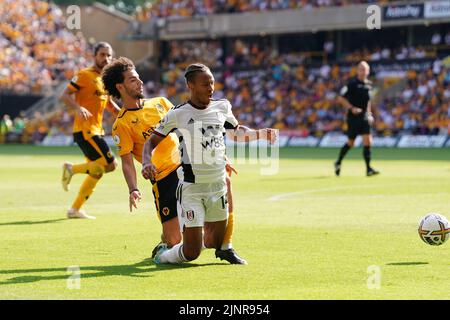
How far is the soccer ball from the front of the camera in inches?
398

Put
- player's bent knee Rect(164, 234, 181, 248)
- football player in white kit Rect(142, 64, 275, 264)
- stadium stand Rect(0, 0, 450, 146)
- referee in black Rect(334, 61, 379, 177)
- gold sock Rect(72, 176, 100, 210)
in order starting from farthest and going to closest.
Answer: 1. stadium stand Rect(0, 0, 450, 146)
2. referee in black Rect(334, 61, 379, 177)
3. gold sock Rect(72, 176, 100, 210)
4. player's bent knee Rect(164, 234, 181, 248)
5. football player in white kit Rect(142, 64, 275, 264)

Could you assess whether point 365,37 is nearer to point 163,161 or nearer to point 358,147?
point 358,147

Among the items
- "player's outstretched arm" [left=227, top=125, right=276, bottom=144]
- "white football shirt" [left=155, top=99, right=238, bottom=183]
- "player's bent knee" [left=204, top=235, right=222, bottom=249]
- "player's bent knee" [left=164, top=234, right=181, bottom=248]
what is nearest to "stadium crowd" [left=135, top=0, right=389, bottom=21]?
"player's outstretched arm" [left=227, top=125, right=276, bottom=144]

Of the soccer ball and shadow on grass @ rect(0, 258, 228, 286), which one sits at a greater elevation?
the soccer ball

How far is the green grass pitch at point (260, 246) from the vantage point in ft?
26.4

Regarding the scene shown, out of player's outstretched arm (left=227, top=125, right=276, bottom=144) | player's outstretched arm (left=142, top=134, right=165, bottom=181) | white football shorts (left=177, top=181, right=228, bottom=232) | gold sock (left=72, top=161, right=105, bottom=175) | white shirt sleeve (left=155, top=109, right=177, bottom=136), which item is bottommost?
gold sock (left=72, top=161, right=105, bottom=175)

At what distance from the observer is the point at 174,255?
9.46 meters

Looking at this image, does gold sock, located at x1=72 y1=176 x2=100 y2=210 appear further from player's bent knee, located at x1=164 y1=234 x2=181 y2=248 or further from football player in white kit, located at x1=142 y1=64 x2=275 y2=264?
football player in white kit, located at x1=142 y1=64 x2=275 y2=264

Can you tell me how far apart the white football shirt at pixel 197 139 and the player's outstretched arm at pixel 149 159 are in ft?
0.23

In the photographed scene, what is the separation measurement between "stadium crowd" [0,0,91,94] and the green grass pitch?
33358mm

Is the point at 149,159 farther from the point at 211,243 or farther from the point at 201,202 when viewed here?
the point at 211,243

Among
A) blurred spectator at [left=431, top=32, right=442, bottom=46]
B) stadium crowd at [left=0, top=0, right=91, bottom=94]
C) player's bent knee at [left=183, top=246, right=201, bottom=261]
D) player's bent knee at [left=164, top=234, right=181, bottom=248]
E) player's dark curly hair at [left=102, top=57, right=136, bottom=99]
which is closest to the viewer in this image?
player's bent knee at [left=183, top=246, right=201, bottom=261]

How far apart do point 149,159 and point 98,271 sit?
3.92 feet

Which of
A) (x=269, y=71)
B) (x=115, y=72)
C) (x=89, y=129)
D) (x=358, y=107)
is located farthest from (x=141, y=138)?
(x=269, y=71)
